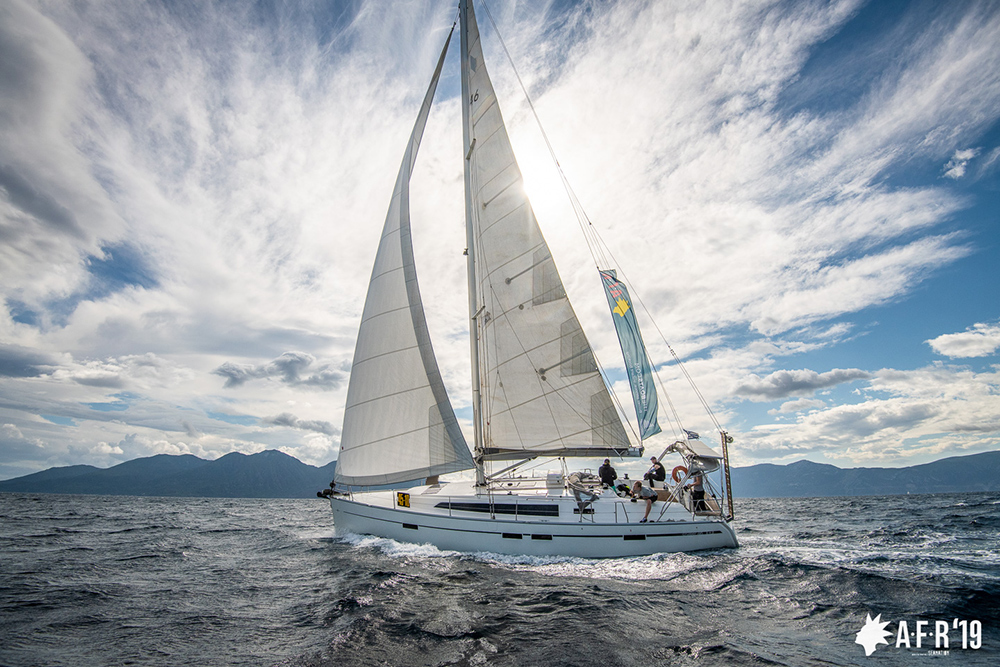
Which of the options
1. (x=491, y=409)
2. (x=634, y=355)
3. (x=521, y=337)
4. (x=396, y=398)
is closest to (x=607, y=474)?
(x=491, y=409)

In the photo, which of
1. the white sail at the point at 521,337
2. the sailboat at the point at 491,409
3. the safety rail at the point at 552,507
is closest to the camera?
the safety rail at the point at 552,507

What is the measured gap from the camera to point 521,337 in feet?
51.0

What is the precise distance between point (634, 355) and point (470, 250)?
23.9 feet

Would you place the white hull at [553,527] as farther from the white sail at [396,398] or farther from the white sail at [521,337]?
the white sail at [521,337]

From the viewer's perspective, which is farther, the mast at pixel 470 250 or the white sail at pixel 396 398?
the mast at pixel 470 250

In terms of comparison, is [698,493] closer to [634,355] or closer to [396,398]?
[634,355]

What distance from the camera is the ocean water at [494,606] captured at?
21.2 feet

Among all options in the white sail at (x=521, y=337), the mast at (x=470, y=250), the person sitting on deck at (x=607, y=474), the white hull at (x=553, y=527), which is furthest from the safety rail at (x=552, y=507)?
the white sail at (x=521, y=337)

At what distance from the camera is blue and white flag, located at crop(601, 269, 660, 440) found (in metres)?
16.5

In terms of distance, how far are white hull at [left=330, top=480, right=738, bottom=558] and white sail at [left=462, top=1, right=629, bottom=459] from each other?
197 centimetres

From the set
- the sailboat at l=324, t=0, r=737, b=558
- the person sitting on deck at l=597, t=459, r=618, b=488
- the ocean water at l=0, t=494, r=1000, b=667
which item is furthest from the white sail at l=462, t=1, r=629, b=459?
the ocean water at l=0, t=494, r=1000, b=667

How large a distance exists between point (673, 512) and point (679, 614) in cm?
505

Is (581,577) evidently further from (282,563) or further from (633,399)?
(282,563)

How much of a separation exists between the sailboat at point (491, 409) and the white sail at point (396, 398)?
4 cm
